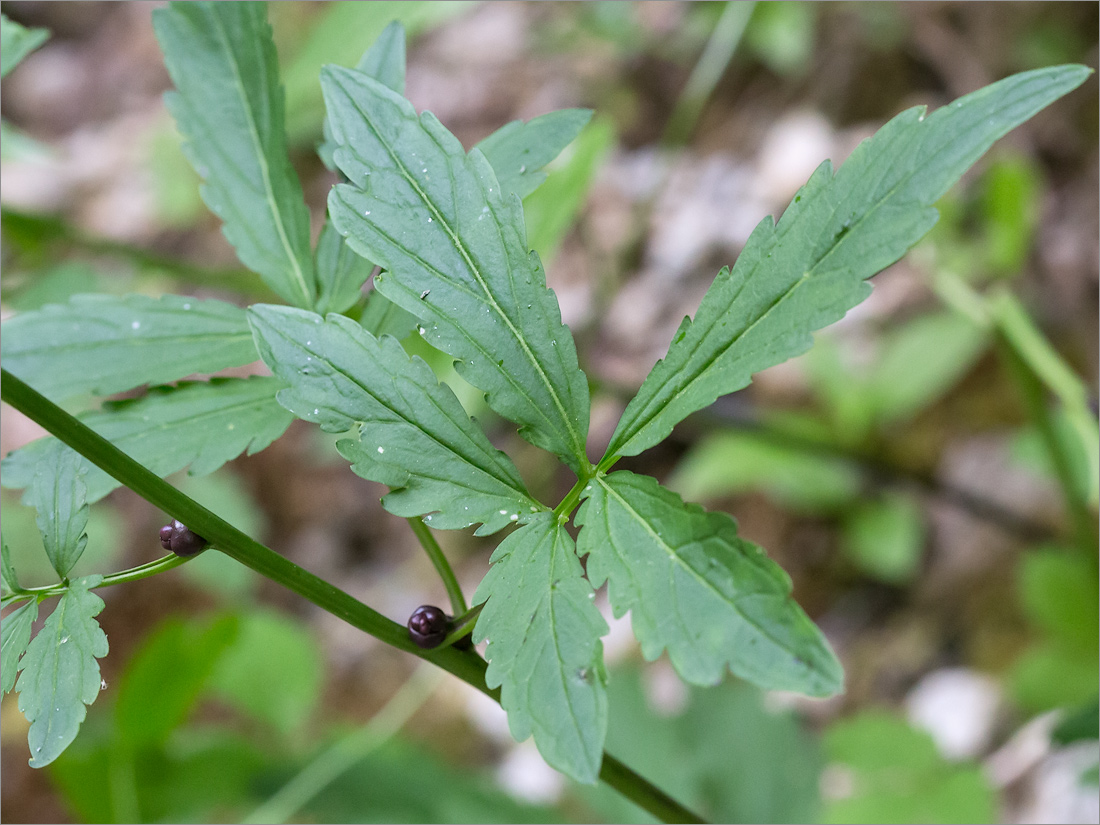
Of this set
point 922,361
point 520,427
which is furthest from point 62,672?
point 922,361

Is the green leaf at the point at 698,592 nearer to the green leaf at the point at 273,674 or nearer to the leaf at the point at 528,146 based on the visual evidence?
the leaf at the point at 528,146

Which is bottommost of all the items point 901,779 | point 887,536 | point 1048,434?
point 901,779

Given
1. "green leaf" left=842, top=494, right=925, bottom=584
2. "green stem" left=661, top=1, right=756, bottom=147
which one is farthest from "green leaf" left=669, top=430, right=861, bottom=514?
"green stem" left=661, top=1, right=756, bottom=147

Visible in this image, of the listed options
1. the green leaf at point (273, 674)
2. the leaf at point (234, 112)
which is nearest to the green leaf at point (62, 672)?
the leaf at point (234, 112)

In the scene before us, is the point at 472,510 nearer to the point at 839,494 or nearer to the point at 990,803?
the point at 990,803

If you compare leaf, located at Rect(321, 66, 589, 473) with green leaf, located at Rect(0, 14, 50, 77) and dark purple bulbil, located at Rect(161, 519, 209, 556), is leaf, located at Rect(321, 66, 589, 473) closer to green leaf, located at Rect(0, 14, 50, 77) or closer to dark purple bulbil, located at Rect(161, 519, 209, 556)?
dark purple bulbil, located at Rect(161, 519, 209, 556)

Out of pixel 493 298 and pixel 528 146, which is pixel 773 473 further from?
pixel 493 298

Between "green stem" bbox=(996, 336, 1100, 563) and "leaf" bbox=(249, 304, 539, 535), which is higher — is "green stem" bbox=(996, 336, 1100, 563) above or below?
below
